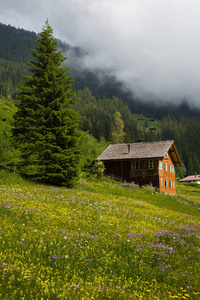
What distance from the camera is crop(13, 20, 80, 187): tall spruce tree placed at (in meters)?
23.0

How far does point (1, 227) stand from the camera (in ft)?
27.2

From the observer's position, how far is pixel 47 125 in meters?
24.8

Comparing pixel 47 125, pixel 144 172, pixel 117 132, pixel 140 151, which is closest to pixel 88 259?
pixel 47 125

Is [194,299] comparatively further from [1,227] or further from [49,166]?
[49,166]

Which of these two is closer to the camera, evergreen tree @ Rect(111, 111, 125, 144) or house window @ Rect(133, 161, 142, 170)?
house window @ Rect(133, 161, 142, 170)

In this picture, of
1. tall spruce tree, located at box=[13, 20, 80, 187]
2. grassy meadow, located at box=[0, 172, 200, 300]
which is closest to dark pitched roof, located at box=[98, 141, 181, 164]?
tall spruce tree, located at box=[13, 20, 80, 187]

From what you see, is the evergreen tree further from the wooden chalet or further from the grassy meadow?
the grassy meadow

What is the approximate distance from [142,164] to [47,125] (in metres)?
27.2

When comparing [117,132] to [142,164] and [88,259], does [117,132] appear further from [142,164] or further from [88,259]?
[88,259]

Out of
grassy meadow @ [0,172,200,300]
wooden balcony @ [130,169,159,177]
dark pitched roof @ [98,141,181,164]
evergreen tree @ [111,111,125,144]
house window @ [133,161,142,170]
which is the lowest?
grassy meadow @ [0,172,200,300]

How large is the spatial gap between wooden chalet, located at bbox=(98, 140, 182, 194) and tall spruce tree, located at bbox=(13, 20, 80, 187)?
2443 cm

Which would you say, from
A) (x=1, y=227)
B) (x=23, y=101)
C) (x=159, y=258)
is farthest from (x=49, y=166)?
(x=159, y=258)

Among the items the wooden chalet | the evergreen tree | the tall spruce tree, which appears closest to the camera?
the tall spruce tree

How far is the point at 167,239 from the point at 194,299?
4.69 meters
